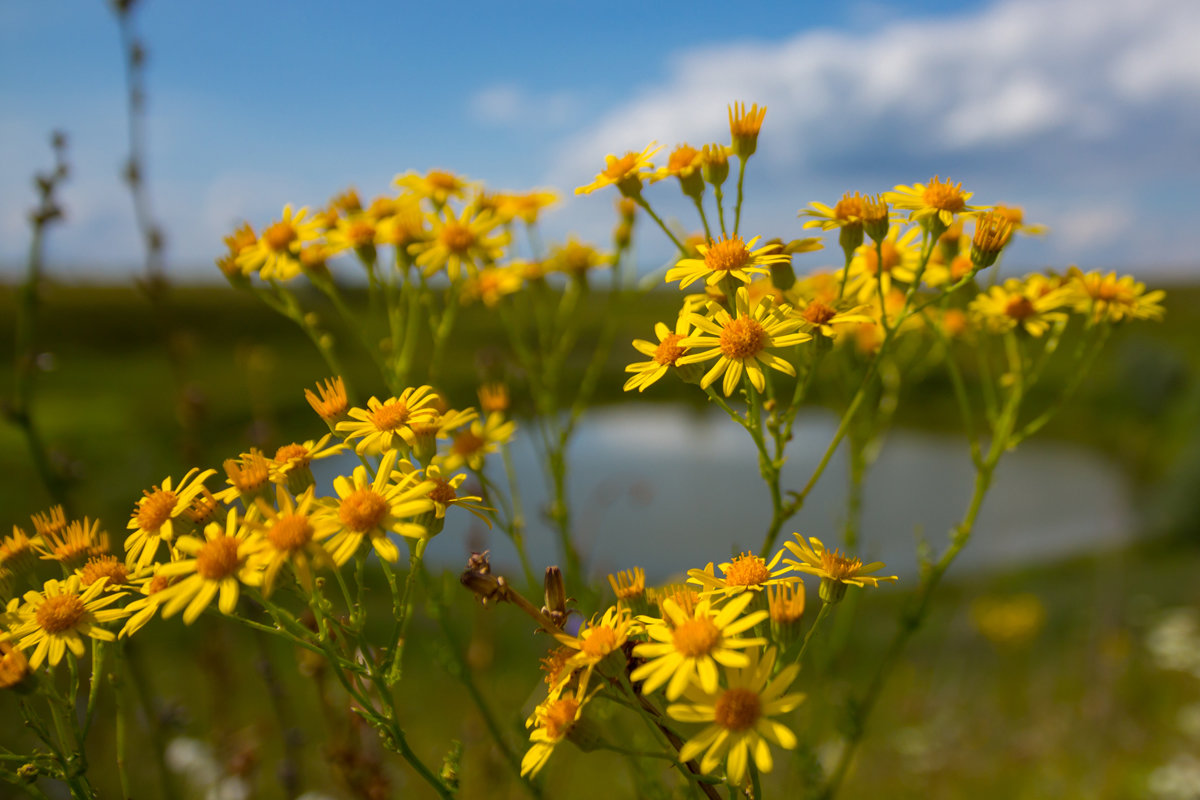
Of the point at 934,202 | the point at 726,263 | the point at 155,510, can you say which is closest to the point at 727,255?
the point at 726,263

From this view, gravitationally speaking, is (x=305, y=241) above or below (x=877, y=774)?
above

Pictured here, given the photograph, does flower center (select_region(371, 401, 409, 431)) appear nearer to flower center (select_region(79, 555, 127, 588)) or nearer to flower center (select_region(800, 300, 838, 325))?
flower center (select_region(79, 555, 127, 588))

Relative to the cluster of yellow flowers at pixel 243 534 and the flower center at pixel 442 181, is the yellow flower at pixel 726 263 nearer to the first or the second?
the cluster of yellow flowers at pixel 243 534

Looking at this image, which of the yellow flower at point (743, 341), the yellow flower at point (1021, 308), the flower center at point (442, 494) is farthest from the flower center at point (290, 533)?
the yellow flower at point (1021, 308)

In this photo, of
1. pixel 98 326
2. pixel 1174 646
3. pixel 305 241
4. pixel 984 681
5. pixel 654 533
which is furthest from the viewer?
pixel 98 326

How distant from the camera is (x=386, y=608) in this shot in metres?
14.4

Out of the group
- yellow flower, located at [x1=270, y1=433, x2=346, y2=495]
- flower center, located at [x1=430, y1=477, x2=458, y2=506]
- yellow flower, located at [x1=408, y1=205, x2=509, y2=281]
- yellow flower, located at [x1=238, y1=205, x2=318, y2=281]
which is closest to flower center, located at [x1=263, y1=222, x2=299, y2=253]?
yellow flower, located at [x1=238, y1=205, x2=318, y2=281]

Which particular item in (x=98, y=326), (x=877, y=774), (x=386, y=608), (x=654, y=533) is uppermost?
(x=98, y=326)

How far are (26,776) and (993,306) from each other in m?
2.52

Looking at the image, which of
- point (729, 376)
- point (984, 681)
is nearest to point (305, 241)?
point (729, 376)

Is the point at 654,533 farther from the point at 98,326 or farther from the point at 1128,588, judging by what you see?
the point at 98,326

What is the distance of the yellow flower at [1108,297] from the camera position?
204 cm

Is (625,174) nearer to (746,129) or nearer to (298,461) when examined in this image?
(746,129)

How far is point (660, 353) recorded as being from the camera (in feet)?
4.98
